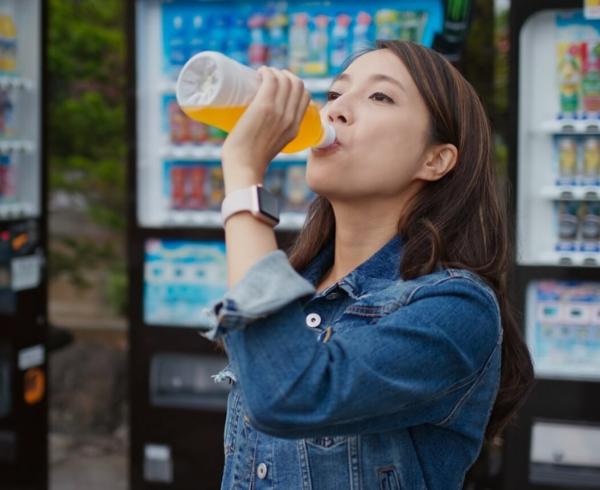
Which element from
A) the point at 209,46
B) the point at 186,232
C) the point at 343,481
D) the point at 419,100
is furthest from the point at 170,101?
the point at 343,481

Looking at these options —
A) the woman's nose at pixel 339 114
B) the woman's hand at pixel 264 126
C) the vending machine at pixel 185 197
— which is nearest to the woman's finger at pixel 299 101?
the woman's hand at pixel 264 126

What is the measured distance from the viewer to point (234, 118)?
4.96 feet

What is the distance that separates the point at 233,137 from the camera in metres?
1.38

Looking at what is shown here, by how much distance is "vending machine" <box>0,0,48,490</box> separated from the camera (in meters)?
4.21

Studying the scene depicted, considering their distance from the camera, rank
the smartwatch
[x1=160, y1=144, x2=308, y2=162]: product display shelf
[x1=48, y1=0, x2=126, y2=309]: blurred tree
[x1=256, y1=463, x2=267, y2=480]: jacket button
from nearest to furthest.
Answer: the smartwatch
[x1=256, y1=463, x2=267, y2=480]: jacket button
[x1=160, y1=144, x2=308, y2=162]: product display shelf
[x1=48, y1=0, x2=126, y2=309]: blurred tree

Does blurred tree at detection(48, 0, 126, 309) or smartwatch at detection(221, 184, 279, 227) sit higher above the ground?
blurred tree at detection(48, 0, 126, 309)

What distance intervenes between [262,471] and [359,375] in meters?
0.29

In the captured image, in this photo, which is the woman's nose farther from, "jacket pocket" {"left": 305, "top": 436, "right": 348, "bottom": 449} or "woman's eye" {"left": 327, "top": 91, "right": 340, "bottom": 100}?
"jacket pocket" {"left": 305, "top": 436, "right": 348, "bottom": 449}

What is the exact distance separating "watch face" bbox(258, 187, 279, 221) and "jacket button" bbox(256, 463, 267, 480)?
391mm

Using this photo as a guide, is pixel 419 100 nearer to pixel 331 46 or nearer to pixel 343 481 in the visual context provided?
pixel 343 481

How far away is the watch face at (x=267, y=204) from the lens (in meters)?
1.33

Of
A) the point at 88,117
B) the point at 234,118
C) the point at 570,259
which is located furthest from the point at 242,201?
the point at 88,117

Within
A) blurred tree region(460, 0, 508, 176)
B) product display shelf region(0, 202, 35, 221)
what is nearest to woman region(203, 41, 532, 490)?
product display shelf region(0, 202, 35, 221)

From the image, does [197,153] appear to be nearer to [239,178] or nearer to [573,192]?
[573,192]
